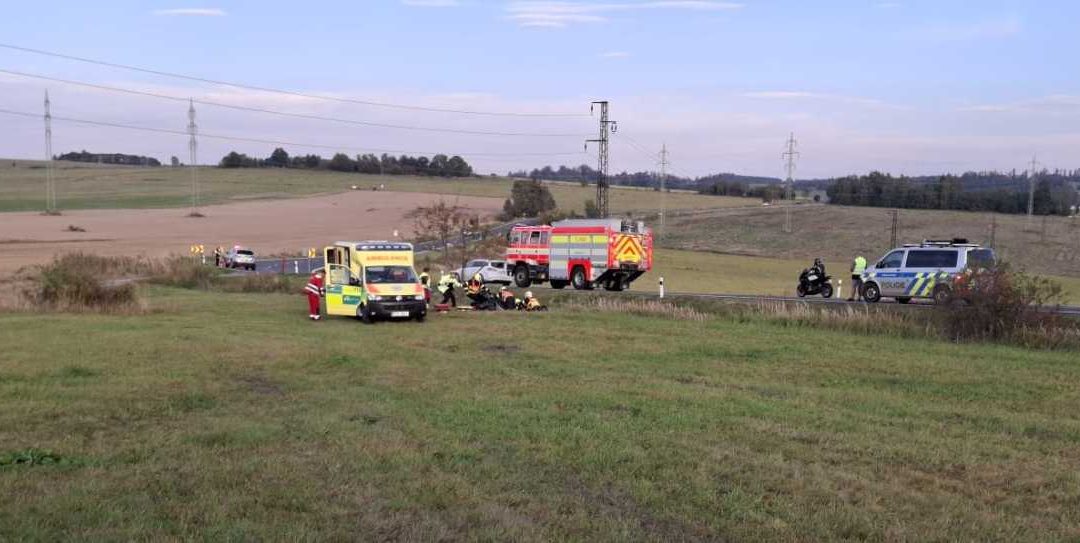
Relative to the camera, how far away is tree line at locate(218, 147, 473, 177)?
165 meters

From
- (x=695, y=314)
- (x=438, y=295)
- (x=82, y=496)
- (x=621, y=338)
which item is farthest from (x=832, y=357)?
(x=438, y=295)

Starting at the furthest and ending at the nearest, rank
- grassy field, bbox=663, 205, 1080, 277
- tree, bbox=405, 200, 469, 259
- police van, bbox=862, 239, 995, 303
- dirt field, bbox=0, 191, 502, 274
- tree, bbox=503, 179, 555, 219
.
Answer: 1. tree, bbox=503, 179, 555, 219
2. grassy field, bbox=663, 205, 1080, 277
3. dirt field, bbox=0, 191, 502, 274
4. tree, bbox=405, 200, 469, 259
5. police van, bbox=862, 239, 995, 303

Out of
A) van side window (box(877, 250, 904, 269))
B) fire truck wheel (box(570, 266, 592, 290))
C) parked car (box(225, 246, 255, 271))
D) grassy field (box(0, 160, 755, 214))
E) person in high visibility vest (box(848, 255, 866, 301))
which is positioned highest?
grassy field (box(0, 160, 755, 214))

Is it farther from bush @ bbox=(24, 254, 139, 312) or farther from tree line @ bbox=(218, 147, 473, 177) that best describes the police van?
tree line @ bbox=(218, 147, 473, 177)

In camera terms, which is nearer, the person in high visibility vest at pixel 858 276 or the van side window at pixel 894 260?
the van side window at pixel 894 260

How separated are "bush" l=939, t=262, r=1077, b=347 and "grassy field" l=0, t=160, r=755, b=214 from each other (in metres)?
82.9

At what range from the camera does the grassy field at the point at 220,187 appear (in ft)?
375

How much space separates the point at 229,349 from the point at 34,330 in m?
5.46

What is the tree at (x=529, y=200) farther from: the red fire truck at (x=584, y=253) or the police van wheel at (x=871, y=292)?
the police van wheel at (x=871, y=292)

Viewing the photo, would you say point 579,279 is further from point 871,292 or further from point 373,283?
point 373,283

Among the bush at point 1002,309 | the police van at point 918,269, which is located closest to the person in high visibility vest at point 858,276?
the police van at point 918,269

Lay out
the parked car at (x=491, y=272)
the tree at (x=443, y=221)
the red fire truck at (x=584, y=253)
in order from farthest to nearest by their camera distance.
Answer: the tree at (x=443, y=221), the parked car at (x=491, y=272), the red fire truck at (x=584, y=253)

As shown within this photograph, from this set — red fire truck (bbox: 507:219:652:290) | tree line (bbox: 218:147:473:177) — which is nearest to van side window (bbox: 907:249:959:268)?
red fire truck (bbox: 507:219:652:290)

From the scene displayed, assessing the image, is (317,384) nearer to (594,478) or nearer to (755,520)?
(594,478)
